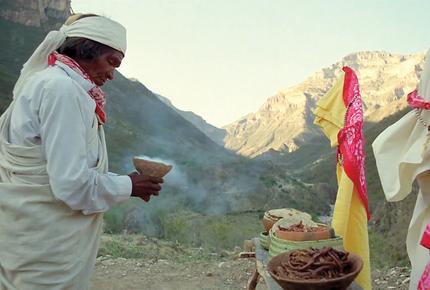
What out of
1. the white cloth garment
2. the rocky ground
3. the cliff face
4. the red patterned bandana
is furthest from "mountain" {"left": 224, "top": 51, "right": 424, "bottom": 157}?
the white cloth garment

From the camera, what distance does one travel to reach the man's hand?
1.94 m

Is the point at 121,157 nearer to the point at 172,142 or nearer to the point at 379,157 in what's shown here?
the point at 172,142

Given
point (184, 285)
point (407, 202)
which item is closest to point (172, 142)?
point (407, 202)

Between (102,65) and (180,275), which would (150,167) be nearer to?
(102,65)

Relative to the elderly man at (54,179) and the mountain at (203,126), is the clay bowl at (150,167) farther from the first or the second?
the mountain at (203,126)

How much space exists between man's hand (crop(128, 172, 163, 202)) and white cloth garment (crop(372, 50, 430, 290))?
3.32 ft

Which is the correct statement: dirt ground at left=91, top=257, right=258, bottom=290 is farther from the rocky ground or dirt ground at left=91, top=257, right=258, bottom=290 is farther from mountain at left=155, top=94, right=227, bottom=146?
mountain at left=155, top=94, right=227, bottom=146

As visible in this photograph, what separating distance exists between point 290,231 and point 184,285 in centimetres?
399

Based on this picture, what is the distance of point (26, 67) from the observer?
196 cm

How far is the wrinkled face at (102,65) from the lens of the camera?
1911 millimetres

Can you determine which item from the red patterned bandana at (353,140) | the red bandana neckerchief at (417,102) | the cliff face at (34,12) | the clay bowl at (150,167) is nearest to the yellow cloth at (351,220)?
the red patterned bandana at (353,140)

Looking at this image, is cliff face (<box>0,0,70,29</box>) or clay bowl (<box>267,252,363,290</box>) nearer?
clay bowl (<box>267,252,363,290</box>)

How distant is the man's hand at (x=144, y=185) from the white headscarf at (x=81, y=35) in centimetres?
53

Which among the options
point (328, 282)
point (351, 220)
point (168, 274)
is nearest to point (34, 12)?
point (168, 274)
